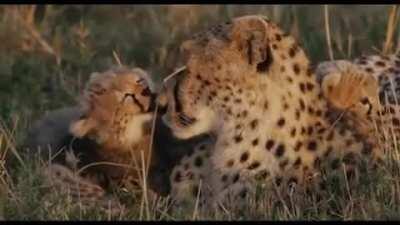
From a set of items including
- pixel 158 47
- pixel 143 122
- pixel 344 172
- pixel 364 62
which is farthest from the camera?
pixel 158 47

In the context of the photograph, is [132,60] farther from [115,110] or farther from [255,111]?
[255,111]

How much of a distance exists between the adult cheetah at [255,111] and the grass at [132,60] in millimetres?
118

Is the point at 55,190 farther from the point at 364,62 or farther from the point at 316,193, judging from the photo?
the point at 364,62

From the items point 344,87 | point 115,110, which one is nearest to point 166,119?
point 115,110

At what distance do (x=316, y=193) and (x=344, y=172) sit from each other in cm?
13

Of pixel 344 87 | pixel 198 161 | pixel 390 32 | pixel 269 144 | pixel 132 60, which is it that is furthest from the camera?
pixel 132 60

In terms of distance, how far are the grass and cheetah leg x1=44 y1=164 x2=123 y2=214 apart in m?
0.05

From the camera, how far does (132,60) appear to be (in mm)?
8438

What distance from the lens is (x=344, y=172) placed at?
571 centimetres

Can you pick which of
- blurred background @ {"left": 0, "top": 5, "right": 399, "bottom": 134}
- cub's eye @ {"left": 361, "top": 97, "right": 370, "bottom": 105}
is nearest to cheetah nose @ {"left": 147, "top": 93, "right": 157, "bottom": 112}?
cub's eye @ {"left": 361, "top": 97, "right": 370, "bottom": 105}

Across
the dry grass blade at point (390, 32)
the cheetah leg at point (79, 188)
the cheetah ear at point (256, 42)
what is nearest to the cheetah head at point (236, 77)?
the cheetah ear at point (256, 42)

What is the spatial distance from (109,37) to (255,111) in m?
3.22

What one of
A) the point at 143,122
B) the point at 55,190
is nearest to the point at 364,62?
the point at 143,122

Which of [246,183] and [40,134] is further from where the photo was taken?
[40,134]
